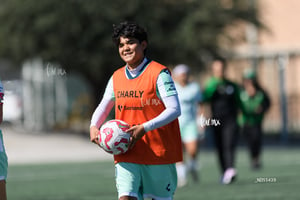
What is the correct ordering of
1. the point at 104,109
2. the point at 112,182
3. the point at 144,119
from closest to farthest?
the point at 144,119
the point at 104,109
the point at 112,182

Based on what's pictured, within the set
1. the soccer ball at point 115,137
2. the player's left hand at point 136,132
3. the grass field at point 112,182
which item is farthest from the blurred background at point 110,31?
the player's left hand at point 136,132

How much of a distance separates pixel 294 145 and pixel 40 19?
31.3 feet

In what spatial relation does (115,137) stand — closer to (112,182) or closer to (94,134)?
(94,134)

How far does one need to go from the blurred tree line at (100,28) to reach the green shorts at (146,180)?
69.6 feet

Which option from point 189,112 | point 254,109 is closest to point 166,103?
point 189,112

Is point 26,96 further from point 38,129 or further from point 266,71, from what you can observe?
point 266,71

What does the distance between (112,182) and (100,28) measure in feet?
41.5

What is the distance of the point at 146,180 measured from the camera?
7.56 m

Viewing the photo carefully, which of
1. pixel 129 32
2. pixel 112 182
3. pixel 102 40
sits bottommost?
pixel 112 182

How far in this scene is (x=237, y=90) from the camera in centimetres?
1623

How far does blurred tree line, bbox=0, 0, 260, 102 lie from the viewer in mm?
29016

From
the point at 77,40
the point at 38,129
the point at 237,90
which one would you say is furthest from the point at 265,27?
the point at 237,90

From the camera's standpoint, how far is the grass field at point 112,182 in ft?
44.3

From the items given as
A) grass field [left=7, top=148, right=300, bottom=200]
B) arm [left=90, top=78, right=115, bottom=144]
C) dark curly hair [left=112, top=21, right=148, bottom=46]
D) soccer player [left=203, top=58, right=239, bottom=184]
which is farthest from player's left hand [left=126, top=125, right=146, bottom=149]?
soccer player [left=203, top=58, right=239, bottom=184]
